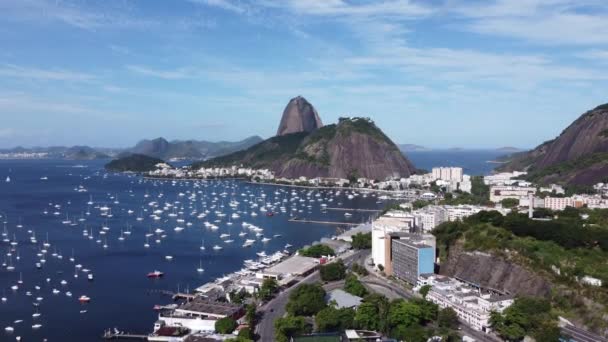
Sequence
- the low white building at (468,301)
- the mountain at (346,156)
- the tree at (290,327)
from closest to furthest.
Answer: the tree at (290,327) → the low white building at (468,301) → the mountain at (346,156)

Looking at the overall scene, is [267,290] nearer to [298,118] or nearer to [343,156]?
[343,156]

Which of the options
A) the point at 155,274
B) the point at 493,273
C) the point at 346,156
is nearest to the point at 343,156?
the point at 346,156

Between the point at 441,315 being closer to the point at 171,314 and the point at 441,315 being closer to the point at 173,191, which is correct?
the point at 171,314

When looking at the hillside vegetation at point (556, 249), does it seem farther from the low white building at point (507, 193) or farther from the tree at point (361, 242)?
the low white building at point (507, 193)

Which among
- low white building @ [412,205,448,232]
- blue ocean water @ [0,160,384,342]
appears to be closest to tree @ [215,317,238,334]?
blue ocean water @ [0,160,384,342]

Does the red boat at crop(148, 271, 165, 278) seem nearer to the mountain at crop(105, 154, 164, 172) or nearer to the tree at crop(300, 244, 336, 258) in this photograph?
the tree at crop(300, 244, 336, 258)

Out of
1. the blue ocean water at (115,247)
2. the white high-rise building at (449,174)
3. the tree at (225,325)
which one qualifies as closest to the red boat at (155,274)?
the blue ocean water at (115,247)

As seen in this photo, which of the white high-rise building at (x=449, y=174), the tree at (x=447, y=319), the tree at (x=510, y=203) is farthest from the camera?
the white high-rise building at (x=449, y=174)
